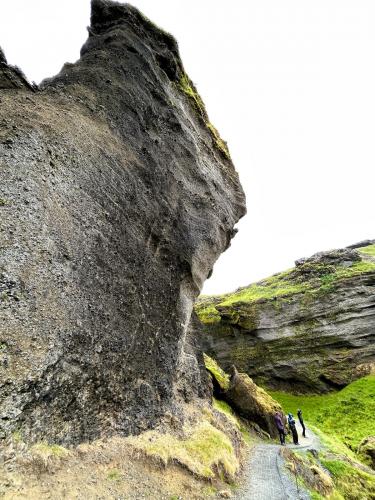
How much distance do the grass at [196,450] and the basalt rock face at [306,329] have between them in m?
29.1

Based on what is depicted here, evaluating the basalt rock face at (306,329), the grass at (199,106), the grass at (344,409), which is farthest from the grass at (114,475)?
the basalt rock face at (306,329)

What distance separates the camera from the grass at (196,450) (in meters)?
12.0

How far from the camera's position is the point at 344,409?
3644 centimetres

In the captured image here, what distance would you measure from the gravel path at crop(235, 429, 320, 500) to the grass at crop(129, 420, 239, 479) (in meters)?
0.98

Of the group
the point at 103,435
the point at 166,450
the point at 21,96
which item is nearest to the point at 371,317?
the point at 166,450

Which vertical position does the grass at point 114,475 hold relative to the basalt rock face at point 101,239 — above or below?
below

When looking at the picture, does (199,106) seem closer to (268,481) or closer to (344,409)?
(268,481)

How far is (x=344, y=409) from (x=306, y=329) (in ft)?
34.6

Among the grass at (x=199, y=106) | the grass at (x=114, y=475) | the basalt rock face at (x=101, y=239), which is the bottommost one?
the grass at (x=114, y=475)

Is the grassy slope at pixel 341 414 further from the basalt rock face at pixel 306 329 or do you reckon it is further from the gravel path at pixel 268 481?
the gravel path at pixel 268 481

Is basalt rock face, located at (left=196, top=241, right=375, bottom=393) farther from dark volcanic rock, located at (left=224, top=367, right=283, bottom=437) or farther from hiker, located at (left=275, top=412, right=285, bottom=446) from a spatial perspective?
hiker, located at (left=275, top=412, right=285, bottom=446)

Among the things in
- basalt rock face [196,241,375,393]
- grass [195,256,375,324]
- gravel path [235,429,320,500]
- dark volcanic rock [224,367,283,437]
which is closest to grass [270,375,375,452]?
basalt rock face [196,241,375,393]

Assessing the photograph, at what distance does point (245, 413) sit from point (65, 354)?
71.4ft

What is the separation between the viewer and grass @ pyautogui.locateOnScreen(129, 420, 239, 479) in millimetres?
12042
